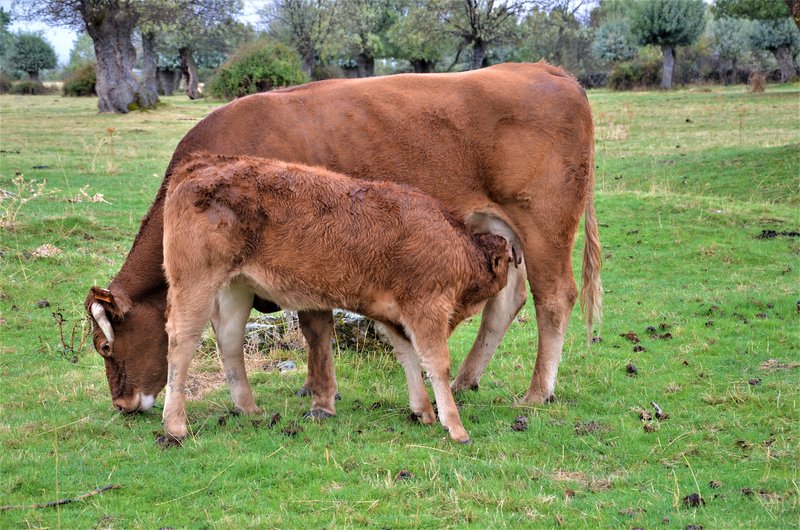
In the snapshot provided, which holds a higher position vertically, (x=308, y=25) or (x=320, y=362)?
(x=308, y=25)

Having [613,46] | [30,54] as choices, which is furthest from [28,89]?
[613,46]

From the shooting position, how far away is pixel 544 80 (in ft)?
23.4

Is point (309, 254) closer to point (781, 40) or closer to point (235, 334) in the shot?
point (235, 334)

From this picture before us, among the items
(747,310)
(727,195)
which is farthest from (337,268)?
(727,195)

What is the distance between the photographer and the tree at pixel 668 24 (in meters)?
50.6

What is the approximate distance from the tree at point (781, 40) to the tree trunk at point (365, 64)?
88.3 feet

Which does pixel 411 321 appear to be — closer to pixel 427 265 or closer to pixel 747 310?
pixel 427 265

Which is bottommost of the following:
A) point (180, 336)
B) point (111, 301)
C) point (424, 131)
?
point (180, 336)

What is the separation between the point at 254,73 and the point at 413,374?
36589 millimetres

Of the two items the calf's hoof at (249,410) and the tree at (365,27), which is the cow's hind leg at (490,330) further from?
the tree at (365,27)

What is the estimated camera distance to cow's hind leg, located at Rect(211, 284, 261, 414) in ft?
21.2

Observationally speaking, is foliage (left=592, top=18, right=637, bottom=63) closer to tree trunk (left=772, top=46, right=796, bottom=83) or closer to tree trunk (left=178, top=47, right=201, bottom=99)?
tree trunk (left=772, top=46, right=796, bottom=83)

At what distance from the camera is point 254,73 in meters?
40.8

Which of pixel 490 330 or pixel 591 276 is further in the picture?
pixel 591 276
